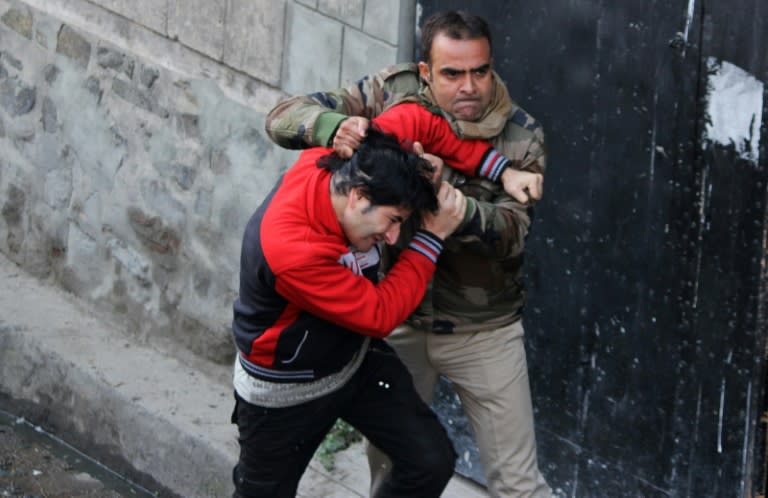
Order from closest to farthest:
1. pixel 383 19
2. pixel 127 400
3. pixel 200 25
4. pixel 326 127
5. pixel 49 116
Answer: pixel 326 127, pixel 383 19, pixel 127 400, pixel 200 25, pixel 49 116

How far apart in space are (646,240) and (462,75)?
93 centimetres

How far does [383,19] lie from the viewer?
5.46 metres

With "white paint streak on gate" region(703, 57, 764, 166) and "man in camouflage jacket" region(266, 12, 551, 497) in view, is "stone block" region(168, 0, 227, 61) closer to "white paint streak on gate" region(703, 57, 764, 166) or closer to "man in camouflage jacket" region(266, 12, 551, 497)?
"man in camouflage jacket" region(266, 12, 551, 497)

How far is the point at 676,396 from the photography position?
16.2ft

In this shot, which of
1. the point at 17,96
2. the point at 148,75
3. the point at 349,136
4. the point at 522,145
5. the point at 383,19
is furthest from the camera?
the point at 17,96

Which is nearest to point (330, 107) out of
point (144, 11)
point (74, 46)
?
point (144, 11)

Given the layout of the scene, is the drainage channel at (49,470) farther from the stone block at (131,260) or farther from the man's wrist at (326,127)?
the man's wrist at (326,127)

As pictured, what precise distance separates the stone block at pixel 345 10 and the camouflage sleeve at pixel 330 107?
2.99 feet

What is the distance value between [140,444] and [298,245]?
227cm

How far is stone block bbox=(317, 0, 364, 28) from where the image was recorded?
554 centimetres

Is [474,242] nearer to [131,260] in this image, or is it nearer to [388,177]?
[388,177]

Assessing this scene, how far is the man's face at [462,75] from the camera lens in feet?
14.3

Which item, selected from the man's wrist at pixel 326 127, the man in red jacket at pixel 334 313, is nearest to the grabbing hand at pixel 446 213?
the man in red jacket at pixel 334 313

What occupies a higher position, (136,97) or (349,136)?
(349,136)
